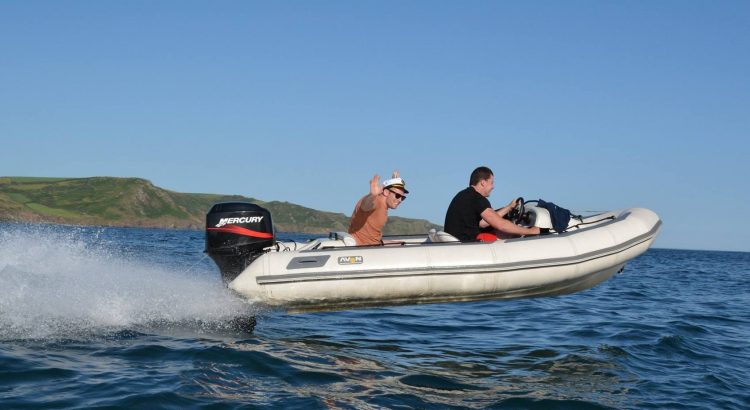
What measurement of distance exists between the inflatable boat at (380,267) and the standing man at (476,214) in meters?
0.30

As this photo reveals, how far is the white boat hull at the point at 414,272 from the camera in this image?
24.6ft

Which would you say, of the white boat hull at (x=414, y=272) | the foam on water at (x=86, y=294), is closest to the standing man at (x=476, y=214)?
the white boat hull at (x=414, y=272)

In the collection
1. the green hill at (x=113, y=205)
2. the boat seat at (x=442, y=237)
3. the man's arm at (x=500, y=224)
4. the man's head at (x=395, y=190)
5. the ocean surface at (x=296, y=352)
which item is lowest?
the ocean surface at (x=296, y=352)

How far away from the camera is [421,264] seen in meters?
7.63

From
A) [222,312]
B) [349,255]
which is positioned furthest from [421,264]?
[222,312]

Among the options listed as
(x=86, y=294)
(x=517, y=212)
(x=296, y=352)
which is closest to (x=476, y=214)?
(x=517, y=212)

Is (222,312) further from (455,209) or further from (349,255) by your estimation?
(455,209)

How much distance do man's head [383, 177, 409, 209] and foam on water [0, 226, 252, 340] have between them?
6.56ft

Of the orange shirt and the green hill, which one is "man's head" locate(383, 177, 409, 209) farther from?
the green hill

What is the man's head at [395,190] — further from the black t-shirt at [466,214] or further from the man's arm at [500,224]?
the man's arm at [500,224]

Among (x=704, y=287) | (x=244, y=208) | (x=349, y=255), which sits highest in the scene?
(x=244, y=208)

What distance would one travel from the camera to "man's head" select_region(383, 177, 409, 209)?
760 centimetres

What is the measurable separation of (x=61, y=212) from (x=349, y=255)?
376 feet

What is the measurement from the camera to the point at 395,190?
762cm
